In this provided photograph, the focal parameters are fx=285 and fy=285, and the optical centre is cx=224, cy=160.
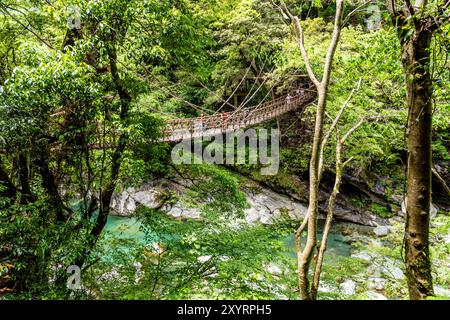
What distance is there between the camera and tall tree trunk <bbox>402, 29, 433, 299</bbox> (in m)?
1.29

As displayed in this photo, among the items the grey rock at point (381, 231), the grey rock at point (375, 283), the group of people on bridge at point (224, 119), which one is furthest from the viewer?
the grey rock at point (381, 231)

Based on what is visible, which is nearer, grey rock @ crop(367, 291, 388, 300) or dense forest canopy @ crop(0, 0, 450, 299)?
dense forest canopy @ crop(0, 0, 450, 299)

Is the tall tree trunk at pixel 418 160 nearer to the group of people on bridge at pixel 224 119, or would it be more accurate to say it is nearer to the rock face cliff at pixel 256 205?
the group of people on bridge at pixel 224 119

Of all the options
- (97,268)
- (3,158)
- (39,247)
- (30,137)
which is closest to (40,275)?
(39,247)

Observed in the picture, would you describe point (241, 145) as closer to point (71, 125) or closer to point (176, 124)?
point (176, 124)

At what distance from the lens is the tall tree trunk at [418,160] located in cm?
129

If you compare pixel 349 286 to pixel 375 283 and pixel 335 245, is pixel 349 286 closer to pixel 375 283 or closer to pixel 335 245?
pixel 375 283

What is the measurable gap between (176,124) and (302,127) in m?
5.28

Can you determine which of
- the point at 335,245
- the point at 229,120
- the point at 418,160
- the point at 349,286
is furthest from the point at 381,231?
the point at 418,160

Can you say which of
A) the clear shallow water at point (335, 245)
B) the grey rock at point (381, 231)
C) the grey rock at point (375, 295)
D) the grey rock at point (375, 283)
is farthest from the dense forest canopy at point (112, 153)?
the grey rock at point (381, 231)

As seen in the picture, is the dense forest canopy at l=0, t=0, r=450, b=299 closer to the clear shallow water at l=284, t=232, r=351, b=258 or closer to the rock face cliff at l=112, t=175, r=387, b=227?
the clear shallow water at l=284, t=232, r=351, b=258

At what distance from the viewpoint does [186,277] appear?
8.93 ft

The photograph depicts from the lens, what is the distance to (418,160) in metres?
1.36

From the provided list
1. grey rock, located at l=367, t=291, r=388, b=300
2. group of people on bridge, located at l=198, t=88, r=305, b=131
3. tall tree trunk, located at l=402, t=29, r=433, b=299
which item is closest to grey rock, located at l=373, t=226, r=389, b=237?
grey rock, located at l=367, t=291, r=388, b=300
